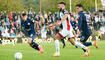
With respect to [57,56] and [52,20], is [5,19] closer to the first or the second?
[52,20]

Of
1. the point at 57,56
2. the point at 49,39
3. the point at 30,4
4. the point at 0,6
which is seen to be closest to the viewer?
the point at 57,56

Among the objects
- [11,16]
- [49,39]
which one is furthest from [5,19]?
[49,39]

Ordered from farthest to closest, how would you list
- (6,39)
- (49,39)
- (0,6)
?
(0,6), (49,39), (6,39)

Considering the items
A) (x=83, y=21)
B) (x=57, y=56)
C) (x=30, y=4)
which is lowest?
(x=30, y=4)

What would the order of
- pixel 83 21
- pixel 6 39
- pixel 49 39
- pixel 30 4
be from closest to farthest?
pixel 83 21
pixel 6 39
pixel 49 39
pixel 30 4

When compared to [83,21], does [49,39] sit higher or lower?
lower

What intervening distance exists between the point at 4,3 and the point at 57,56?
5198cm

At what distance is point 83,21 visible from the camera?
58.9 feet

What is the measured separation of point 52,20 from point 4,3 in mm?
27755

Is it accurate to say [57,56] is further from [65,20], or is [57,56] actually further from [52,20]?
[52,20]

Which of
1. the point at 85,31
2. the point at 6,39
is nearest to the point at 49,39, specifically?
the point at 6,39

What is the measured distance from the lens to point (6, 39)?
37.3 m

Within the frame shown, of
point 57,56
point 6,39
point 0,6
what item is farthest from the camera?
point 0,6

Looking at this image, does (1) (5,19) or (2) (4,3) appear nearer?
(1) (5,19)
